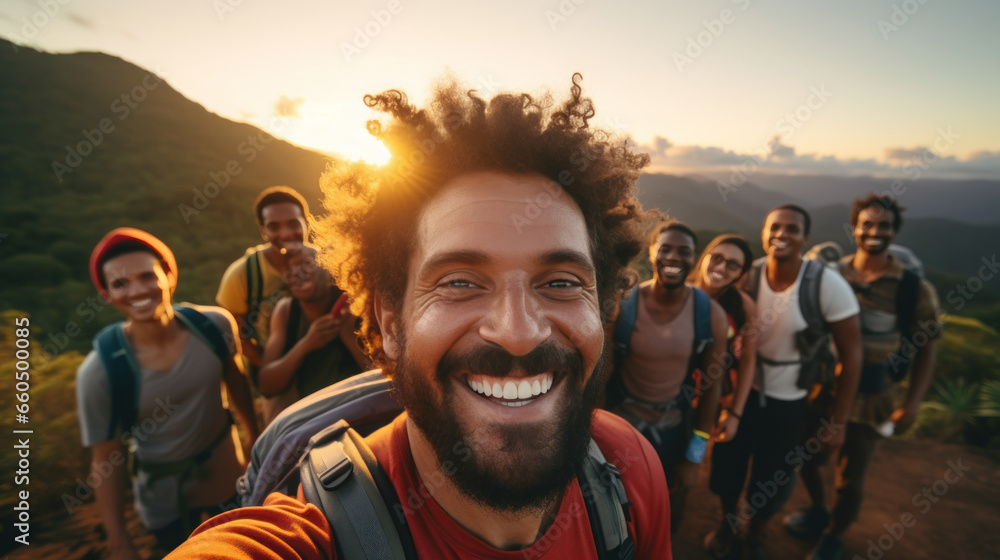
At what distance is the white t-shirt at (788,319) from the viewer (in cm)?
345

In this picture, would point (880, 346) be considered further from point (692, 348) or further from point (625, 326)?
point (625, 326)

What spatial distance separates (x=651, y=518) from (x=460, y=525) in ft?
2.78

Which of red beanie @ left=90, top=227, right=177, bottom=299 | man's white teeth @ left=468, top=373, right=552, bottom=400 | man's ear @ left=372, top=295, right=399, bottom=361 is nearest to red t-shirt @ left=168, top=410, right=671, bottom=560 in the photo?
man's ear @ left=372, top=295, right=399, bottom=361

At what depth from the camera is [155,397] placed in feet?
8.49

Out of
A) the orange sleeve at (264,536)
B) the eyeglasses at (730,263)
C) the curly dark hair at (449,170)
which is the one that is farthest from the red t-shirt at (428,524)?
the eyeglasses at (730,263)

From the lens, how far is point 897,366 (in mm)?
3955

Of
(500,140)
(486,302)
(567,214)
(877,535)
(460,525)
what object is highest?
(500,140)

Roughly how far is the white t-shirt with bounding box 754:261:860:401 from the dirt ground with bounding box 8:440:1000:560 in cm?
193

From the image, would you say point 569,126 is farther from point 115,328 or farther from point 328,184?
point 115,328

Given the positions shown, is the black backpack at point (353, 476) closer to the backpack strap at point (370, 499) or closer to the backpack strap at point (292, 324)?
the backpack strap at point (370, 499)

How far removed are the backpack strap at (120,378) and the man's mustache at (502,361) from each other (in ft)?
7.55

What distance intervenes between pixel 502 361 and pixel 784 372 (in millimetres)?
3385

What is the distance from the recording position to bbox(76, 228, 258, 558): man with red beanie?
2447mm

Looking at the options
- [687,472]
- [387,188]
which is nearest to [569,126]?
[387,188]
